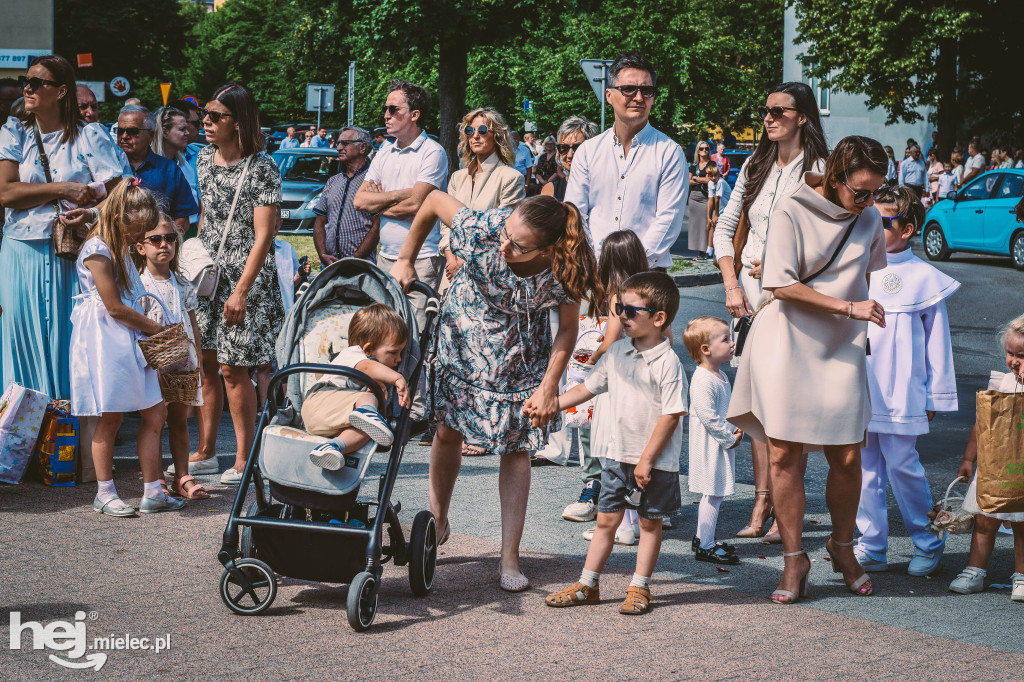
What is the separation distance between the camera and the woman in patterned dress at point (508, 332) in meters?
5.07

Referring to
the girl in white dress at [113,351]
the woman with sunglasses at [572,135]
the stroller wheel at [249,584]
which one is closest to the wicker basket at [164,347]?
the girl in white dress at [113,351]

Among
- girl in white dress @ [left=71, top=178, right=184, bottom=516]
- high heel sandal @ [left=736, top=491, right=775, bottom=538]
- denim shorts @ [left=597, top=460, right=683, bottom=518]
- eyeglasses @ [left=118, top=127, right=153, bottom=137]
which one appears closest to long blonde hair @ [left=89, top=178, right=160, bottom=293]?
girl in white dress @ [left=71, top=178, right=184, bottom=516]

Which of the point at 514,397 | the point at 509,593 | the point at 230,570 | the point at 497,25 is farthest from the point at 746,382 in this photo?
the point at 497,25

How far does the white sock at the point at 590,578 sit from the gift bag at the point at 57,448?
11.6 ft

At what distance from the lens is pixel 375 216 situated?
8.45m

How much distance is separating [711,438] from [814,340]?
2.96 feet

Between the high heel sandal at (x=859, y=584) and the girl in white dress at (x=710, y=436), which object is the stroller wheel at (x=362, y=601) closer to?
the girl in white dress at (x=710, y=436)

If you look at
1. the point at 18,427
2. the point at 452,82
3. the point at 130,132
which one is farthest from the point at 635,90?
the point at 452,82

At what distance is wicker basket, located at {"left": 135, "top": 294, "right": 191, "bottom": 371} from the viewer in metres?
6.49

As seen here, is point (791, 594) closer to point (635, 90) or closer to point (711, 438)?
point (711, 438)

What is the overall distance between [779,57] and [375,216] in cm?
5894

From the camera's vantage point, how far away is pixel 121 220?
6445mm

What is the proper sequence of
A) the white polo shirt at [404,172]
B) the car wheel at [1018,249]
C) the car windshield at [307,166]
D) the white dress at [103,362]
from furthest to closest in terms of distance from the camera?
the car windshield at [307,166] < the car wheel at [1018,249] < the white polo shirt at [404,172] < the white dress at [103,362]

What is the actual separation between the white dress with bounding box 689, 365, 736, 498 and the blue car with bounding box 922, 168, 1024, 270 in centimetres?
1651
